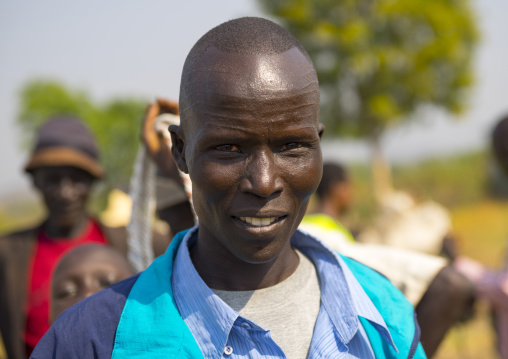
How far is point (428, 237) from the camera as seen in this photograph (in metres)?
4.73

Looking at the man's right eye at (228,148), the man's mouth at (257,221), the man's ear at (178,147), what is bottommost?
the man's mouth at (257,221)

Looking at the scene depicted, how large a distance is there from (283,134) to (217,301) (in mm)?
426

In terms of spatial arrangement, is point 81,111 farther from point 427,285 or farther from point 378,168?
point 427,285

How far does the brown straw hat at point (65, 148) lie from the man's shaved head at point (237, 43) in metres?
2.18

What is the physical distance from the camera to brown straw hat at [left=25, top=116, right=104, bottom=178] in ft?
11.2

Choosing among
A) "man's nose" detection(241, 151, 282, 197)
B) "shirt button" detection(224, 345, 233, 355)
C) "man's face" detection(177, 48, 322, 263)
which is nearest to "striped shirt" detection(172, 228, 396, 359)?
"shirt button" detection(224, 345, 233, 355)

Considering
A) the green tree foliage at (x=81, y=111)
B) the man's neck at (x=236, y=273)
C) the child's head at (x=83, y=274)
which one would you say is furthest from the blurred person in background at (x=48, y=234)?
the green tree foliage at (x=81, y=111)

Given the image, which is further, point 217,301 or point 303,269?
point 303,269

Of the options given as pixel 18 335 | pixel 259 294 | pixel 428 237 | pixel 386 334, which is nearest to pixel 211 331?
pixel 259 294

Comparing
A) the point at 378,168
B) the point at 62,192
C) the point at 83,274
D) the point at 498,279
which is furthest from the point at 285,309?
the point at 378,168

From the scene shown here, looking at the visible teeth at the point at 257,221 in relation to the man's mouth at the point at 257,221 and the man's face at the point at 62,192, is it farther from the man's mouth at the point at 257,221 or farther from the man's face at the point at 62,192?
the man's face at the point at 62,192

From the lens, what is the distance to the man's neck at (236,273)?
149cm

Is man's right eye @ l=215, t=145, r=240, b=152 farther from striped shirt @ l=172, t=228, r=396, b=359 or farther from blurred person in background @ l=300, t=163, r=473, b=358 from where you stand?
blurred person in background @ l=300, t=163, r=473, b=358

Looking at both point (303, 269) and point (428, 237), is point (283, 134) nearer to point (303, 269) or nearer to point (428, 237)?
point (303, 269)
